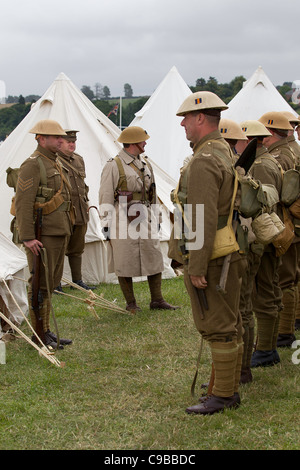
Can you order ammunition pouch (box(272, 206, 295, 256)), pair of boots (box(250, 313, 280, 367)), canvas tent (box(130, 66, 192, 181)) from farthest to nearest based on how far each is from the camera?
canvas tent (box(130, 66, 192, 181)) → pair of boots (box(250, 313, 280, 367)) → ammunition pouch (box(272, 206, 295, 256))

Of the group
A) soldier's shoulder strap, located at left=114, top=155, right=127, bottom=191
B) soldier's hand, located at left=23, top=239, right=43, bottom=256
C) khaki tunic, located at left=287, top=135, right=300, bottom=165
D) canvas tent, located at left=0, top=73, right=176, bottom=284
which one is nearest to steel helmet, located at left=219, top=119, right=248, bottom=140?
khaki tunic, located at left=287, top=135, right=300, bottom=165

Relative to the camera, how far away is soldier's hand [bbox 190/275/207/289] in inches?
141

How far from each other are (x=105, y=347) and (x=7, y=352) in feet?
2.79

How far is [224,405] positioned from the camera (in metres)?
3.80

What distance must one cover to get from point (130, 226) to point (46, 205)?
4.86ft

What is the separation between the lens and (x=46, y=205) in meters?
5.21

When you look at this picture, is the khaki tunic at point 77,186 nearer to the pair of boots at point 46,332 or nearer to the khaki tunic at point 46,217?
the khaki tunic at point 46,217

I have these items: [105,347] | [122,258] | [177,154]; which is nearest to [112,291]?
[122,258]

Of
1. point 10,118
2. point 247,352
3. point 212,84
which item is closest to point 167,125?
point 247,352

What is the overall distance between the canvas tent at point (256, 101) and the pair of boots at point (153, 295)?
7.52 metres

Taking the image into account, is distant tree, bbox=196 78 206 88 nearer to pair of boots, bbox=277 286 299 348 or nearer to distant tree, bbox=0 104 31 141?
distant tree, bbox=0 104 31 141

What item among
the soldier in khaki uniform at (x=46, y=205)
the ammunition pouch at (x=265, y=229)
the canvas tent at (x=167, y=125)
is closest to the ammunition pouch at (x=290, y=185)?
the ammunition pouch at (x=265, y=229)

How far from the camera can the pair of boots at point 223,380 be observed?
12.1ft

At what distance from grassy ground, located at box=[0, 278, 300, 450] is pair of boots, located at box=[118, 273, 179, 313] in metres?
0.57
